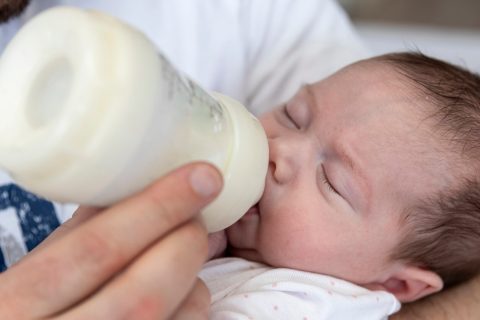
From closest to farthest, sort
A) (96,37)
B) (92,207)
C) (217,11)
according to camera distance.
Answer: (96,37)
(92,207)
(217,11)

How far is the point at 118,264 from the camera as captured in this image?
0.57m

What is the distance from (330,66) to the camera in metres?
1.31

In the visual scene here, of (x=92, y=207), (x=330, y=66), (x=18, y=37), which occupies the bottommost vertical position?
(x=330, y=66)

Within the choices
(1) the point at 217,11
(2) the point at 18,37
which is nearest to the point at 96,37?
(2) the point at 18,37

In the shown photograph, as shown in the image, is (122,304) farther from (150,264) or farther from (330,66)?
(330,66)

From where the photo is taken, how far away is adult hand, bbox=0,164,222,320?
561 mm

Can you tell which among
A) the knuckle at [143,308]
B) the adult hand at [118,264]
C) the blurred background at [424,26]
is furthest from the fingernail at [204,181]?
the blurred background at [424,26]

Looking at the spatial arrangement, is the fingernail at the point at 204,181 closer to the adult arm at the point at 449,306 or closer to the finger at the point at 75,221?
the finger at the point at 75,221

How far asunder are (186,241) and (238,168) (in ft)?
0.36

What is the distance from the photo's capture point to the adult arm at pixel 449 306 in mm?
994

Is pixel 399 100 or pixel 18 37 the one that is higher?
pixel 18 37

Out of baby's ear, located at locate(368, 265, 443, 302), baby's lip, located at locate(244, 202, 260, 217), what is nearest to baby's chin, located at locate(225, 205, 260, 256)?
baby's lip, located at locate(244, 202, 260, 217)

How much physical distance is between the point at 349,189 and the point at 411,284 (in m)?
0.19

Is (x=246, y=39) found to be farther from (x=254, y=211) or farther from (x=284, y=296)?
(x=284, y=296)
